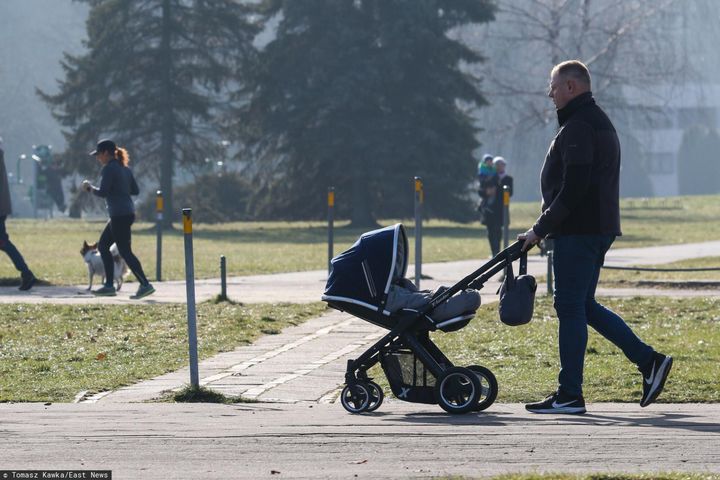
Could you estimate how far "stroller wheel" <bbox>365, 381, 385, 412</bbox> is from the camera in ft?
28.9

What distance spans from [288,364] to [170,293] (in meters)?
8.17

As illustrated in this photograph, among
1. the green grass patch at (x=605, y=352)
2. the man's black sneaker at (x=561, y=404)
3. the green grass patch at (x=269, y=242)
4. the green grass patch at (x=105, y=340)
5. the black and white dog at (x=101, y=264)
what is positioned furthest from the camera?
the green grass patch at (x=269, y=242)

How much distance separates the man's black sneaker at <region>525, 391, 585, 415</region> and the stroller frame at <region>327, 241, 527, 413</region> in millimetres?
286

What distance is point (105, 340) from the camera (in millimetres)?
13203

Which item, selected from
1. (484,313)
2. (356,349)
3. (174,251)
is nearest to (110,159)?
(484,313)

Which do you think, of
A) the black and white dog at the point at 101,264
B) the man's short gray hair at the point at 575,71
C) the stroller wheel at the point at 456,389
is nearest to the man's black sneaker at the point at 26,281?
the black and white dog at the point at 101,264

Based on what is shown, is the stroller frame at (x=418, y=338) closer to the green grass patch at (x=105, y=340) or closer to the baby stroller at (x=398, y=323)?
the baby stroller at (x=398, y=323)

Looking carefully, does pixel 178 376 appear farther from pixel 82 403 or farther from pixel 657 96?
pixel 657 96

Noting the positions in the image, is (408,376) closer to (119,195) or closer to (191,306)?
(191,306)

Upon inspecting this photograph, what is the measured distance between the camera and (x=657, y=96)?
62.2 m

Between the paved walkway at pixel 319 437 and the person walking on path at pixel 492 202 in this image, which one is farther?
the person walking on path at pixel 492 202

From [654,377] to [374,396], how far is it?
1.58 m

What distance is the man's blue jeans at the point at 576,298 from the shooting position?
28.2ft

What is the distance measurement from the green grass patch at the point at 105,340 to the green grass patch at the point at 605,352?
1.80 meters
